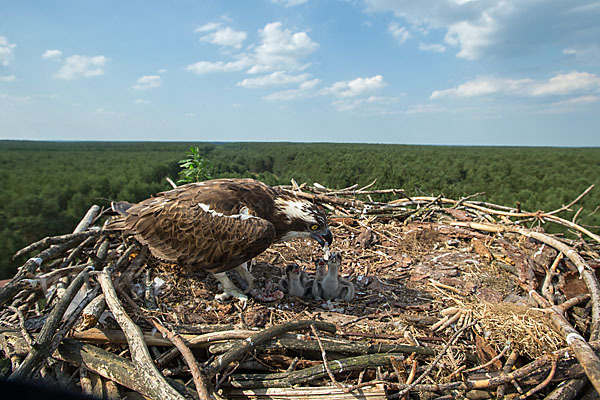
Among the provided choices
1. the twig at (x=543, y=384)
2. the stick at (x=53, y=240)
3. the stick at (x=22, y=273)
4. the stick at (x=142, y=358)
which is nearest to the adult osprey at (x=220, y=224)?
the stick at (x=53, y=240)

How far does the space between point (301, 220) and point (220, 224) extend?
3.13 feet

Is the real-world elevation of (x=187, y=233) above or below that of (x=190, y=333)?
above

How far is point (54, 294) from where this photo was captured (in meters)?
3.31

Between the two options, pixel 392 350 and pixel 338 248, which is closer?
pixel 392 350

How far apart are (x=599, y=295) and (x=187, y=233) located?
4114mm

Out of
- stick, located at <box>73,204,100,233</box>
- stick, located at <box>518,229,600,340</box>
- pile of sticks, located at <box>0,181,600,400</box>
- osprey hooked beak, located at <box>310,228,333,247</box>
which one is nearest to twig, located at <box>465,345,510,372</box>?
pile of sticks, located at <box>0,181,600,400</box>

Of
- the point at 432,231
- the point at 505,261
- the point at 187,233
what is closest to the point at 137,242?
the point at 187,233

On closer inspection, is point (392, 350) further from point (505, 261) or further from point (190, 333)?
point (505, 261)

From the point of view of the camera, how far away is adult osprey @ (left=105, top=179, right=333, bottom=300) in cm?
347

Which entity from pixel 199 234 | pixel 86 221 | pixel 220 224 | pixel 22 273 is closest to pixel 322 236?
pixel 220 224

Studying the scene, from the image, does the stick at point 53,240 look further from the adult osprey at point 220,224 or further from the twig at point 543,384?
the twig at point 543,384

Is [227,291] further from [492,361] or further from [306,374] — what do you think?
[492,361]

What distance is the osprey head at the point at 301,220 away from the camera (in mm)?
3943

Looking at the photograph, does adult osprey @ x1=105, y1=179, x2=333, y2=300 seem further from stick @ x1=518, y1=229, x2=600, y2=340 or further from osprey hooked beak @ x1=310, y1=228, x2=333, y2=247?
stick @ x1=518, y1=229, x2=600, y2=340
